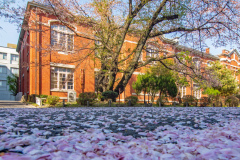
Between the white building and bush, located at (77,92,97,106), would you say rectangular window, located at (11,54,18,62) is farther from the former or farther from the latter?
bush, located at (77,92,97,106)

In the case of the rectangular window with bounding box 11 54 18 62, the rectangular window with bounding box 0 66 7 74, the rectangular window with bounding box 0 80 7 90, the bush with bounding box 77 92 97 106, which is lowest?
the bush with bounding box 77 92 97 106

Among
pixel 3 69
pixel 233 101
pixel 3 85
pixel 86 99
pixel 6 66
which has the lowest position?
pixel 233 101

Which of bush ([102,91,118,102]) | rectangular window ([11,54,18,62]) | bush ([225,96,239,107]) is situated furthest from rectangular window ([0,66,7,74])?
bush ([225,96,239,107])

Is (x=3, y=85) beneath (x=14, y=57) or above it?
beneath

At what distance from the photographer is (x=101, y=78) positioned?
13570 mm

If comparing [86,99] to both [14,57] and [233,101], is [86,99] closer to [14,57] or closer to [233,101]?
[233,101]

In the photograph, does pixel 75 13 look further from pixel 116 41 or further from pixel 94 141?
pixel 94 141

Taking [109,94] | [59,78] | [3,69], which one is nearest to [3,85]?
[3,69]

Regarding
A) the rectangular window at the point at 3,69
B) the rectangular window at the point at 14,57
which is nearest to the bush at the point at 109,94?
the rectangular window at the point at 14,57

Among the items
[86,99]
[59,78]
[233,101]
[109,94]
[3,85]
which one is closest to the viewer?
[86,99]

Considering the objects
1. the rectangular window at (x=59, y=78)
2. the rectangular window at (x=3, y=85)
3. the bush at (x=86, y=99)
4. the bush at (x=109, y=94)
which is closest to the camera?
the bush at (x=86, y=99)

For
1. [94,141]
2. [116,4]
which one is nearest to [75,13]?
[116,4]

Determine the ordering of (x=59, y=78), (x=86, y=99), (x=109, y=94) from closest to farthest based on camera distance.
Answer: (x=86, y=99) < (x=109, y=94) < (x=59, y=78)

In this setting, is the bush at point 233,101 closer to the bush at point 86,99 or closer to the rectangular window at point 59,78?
the bush at point 86,99
